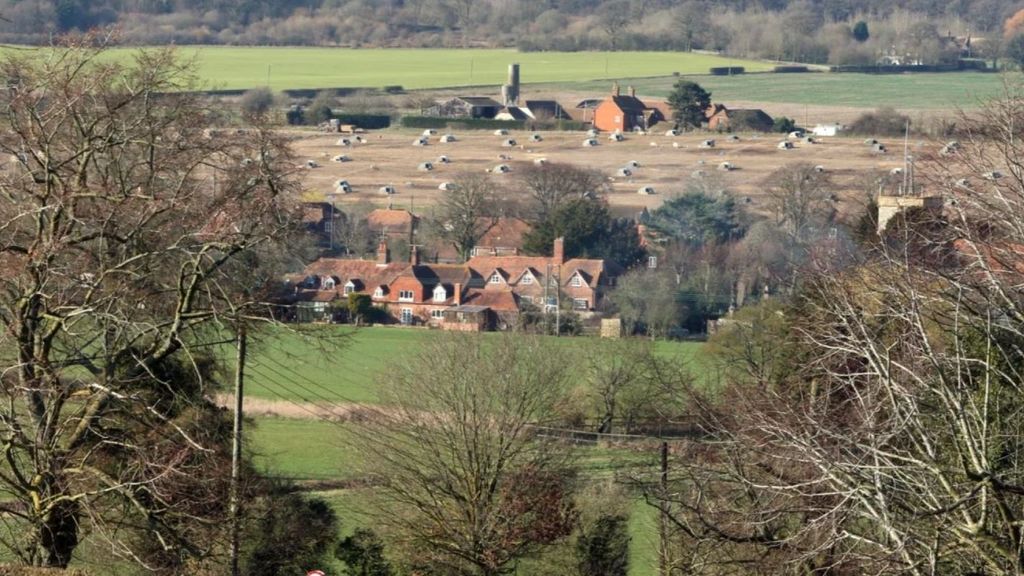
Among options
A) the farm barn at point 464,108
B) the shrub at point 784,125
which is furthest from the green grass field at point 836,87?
the farm barn at point 464,108

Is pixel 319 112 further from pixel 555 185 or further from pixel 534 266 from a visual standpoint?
pixel 534 266

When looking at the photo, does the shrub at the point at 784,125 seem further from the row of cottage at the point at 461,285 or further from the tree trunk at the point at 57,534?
the tree trunk at the point at 57,534

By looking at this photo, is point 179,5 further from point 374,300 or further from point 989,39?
point 374,300

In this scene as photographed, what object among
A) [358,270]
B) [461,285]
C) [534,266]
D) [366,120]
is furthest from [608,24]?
[461,285]

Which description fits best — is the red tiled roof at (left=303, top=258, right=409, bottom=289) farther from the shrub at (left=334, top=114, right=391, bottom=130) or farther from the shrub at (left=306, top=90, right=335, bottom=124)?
the shrub at (left=334, top=114, right=391, bottom=130)

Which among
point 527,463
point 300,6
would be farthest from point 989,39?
point 527,463
